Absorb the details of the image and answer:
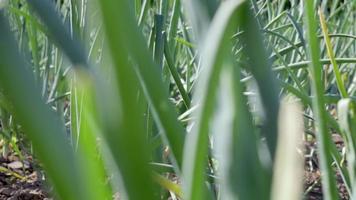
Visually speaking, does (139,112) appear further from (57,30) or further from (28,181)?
(28,181)

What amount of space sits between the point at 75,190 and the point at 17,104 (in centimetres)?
6

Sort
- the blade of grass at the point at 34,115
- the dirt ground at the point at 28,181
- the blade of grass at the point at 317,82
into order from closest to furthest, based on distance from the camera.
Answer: the blade of grass at the point at 34,115
the blade of grass at the point at 317,82
the dirt ground at the point at 28,181

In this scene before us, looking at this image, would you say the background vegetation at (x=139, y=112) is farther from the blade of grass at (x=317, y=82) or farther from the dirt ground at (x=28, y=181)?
the dirt ground at (x=28, y=181)

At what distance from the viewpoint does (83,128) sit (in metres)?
0.44

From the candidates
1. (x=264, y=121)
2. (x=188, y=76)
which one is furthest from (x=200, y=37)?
(x=188, y=76)

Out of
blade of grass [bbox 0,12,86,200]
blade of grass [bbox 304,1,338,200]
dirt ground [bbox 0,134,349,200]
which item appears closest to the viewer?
blade of grass [bbox 0,12,86,200]

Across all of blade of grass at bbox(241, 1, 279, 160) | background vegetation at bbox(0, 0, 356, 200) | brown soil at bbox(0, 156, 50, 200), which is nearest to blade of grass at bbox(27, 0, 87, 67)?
background vegetation at bbox(0, 0, 356, 200)

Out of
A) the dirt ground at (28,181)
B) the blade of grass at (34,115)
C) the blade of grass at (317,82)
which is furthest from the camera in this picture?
the dirt ground at (28,181)

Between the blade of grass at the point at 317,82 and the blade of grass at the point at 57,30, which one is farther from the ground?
the blade of grass at the point at 57,30

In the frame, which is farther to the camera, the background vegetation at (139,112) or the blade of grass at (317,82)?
the blade of grass at (317,82)

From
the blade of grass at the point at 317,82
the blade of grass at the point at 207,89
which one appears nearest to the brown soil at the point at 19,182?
the blade of grass at the point at 317,82

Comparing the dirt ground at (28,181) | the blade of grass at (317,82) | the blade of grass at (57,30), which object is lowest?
the dirt ground at (28,181)

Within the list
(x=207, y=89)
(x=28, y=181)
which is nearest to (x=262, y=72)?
(x=207, y=89)

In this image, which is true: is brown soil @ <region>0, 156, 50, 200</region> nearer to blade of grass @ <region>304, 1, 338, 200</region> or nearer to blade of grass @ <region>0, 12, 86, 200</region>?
blade of grass @ <region>304, 1, 338, 200</region>
